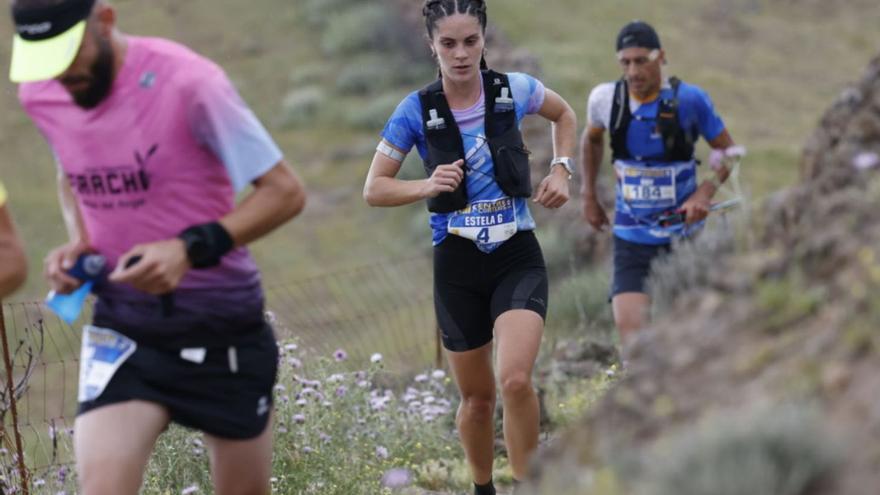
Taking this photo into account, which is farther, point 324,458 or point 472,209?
point 324,458

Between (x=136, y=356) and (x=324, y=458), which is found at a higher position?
(x=136, y=356)

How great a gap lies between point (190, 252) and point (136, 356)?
15.3 inches

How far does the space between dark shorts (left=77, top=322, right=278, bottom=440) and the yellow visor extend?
83 centimetres

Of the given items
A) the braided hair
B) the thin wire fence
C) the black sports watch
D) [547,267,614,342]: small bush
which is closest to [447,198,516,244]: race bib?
the braided hair

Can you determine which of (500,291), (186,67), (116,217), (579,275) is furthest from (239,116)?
(579,275)

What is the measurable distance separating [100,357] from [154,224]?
438 millimetres

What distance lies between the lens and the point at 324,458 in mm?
6668

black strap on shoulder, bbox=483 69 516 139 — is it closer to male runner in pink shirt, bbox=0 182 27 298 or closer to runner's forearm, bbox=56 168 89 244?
runner's forearm, bbox=56 168 89 244

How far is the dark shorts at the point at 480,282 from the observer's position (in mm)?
6121

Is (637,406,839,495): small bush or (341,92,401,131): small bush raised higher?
(637,406,839,495): small bush

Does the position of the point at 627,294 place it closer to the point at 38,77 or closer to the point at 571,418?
the point at 571,418

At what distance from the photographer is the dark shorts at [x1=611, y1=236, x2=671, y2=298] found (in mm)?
7770

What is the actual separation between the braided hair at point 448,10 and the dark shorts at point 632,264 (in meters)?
2.02

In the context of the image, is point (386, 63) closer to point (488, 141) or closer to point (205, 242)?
point (488, 141)
